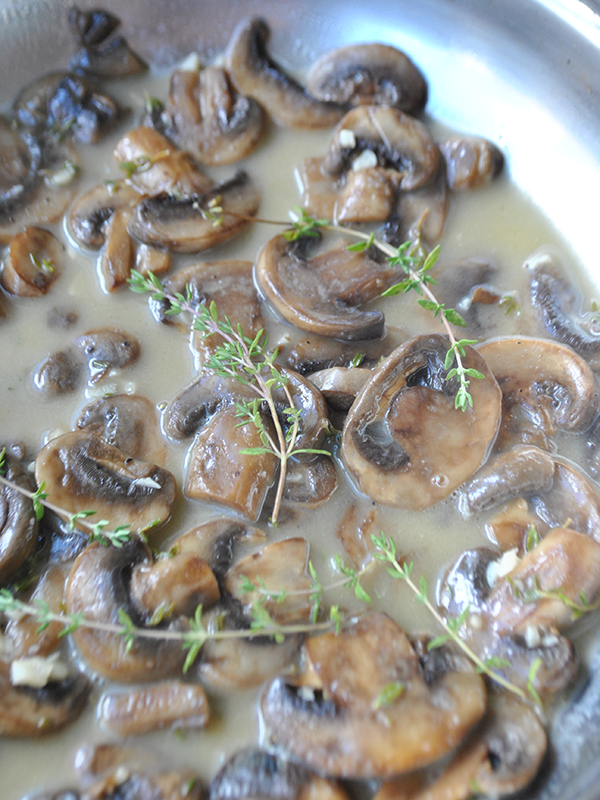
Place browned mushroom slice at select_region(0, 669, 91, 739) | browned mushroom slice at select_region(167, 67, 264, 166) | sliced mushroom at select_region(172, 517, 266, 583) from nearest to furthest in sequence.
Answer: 1. browned mushroom slice at select_region(0, 669, 91, 739)
2. sliced mushroom at select_region(172, 517, 266, 583)
3. browned mushroom slice at select_region(167, 67, 264, 166)

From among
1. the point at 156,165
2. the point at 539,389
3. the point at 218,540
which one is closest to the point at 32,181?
the point at 156,165

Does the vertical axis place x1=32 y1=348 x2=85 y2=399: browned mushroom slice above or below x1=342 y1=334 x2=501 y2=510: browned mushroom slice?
below

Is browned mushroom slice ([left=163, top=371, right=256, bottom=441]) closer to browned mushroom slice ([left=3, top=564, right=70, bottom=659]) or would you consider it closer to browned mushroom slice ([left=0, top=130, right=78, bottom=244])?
browned mushroom slice ([left=3, top=564, right=70, bottom=659])

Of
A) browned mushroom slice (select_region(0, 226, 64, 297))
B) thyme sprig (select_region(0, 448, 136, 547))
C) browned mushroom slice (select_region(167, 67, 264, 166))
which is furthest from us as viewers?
browned mushroom slice (select_region(167, 67, 264, 166))

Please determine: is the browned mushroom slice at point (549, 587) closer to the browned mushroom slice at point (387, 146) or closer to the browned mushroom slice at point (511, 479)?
the browned mushroom slice at point (511, 479)

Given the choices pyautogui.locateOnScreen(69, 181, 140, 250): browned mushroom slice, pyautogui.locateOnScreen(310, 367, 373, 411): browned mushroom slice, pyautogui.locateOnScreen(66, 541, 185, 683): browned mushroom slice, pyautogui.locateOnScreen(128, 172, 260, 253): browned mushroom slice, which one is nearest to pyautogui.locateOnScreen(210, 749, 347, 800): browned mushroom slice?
pyautogui.locateOnScreen(66, 541, 185, 683): browned mushroom slice

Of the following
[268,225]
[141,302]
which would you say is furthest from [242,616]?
[268,225]
